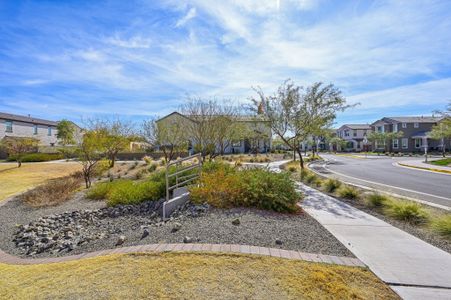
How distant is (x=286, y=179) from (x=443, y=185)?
10418mm

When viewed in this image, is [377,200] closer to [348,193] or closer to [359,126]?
[348,193]

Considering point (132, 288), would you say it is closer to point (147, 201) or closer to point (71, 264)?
point (71, 264)

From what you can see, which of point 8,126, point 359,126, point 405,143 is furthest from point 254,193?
point 359,126

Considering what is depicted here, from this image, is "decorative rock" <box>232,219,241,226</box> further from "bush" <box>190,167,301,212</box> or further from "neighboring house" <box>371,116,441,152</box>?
"neighboring house" <box>371,116,441,152</box>

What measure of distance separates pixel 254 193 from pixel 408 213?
3.91 meters

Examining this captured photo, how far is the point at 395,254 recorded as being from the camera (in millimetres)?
4109

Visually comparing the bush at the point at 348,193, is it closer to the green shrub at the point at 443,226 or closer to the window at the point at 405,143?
the green shrub at the point at 443,226

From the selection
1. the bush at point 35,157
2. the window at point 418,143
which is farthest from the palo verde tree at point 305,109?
the window at point 418,143

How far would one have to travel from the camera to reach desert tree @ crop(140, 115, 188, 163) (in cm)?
1881

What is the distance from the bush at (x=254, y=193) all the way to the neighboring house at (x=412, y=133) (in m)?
52.6

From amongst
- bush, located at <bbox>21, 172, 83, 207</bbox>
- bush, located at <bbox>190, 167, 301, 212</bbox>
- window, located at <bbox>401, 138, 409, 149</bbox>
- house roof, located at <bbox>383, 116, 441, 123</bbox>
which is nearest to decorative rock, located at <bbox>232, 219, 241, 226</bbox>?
bush, located at <bbox>190, 167, 301, 212</bbox>

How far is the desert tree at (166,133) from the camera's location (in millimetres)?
18812

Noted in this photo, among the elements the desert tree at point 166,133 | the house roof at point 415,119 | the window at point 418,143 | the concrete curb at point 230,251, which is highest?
the house roof at point 415,119

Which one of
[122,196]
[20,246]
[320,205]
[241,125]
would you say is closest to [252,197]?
[320,205]
